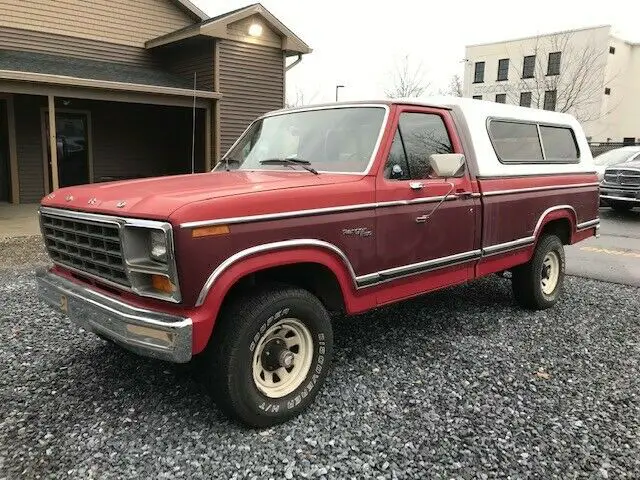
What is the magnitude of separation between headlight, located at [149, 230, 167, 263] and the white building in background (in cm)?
3620

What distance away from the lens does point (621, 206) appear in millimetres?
14766

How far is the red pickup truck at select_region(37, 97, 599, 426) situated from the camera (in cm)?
281

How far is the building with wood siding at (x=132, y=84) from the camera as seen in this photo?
12320 mm

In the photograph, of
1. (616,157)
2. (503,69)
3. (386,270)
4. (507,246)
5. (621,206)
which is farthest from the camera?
(503,69)

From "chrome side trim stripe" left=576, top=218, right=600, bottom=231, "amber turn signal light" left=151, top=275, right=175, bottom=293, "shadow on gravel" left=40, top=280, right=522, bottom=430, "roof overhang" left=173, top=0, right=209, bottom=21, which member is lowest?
"shadow on gravel" left=40, top=280, right=522, bottom=430

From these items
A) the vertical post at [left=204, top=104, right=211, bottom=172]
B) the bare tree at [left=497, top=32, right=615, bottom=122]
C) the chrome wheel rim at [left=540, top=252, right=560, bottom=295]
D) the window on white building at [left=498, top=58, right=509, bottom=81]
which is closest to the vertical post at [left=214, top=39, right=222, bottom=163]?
the vertical post at [left=204, top=104, right=211, bottom=172]

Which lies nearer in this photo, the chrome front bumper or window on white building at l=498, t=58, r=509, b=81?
the chrome front bumper

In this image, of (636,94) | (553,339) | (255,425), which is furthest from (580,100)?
(255,425)

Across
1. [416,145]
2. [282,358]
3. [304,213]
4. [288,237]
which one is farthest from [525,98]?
[282,358]

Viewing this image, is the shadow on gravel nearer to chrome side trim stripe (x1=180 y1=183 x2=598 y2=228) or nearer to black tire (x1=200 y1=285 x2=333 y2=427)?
black tire (x1=200 y1=285 x2=333 y2=427)

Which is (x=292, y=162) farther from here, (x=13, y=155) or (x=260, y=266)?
(x=13, y=155)

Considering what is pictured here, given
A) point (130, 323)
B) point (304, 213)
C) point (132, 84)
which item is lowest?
point (130, 323)

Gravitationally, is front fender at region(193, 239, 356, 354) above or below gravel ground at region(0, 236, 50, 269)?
above

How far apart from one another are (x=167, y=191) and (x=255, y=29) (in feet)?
38.6
